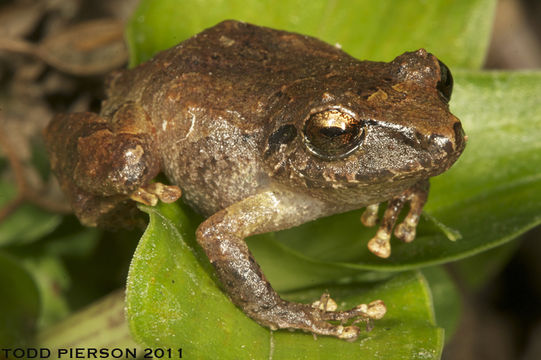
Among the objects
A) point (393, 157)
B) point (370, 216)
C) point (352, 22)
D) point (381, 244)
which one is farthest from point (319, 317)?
point (352, 22)

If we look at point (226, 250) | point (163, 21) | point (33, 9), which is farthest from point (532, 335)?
point (33, 9)

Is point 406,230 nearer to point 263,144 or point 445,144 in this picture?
point 445,144

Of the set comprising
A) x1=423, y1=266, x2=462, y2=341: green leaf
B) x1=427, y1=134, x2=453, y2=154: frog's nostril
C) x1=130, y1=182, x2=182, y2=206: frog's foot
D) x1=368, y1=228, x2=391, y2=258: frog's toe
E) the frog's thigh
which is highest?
x1=427, y1=134, x2=453, y2=154: frog's nostril

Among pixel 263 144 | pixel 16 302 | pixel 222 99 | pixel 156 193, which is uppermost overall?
pixel 222 99

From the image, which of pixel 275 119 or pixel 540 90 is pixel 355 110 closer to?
pixel 275 119

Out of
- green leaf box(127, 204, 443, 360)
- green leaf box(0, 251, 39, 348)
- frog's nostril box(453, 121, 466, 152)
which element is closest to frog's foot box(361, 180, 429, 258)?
green leaf box(127, 204, 443, 360)

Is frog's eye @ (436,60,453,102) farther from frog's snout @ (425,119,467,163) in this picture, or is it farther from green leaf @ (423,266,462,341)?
green leaf @ (423,266,462,341)
